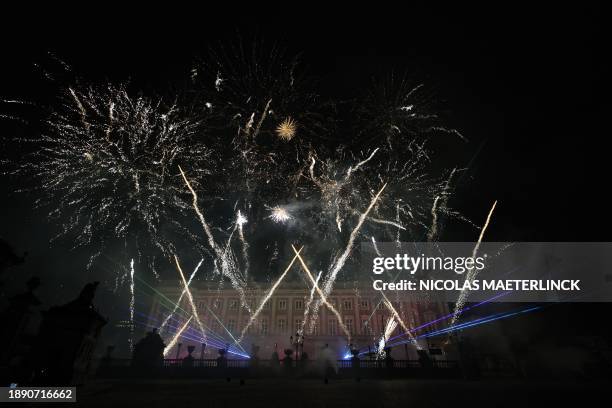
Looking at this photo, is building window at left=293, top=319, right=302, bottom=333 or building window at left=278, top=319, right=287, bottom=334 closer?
building window at left=278, top=319, right=287, bottom=334

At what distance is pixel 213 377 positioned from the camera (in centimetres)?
1802

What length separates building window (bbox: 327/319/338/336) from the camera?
4591 centimetres

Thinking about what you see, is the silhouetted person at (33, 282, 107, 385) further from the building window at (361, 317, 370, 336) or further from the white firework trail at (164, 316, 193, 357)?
the building window at (361, 317, 370, 336)

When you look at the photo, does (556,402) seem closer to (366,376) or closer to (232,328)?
(366,376)

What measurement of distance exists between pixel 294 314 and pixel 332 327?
627 cm

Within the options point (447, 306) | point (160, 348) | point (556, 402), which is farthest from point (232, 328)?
point (556, 402)

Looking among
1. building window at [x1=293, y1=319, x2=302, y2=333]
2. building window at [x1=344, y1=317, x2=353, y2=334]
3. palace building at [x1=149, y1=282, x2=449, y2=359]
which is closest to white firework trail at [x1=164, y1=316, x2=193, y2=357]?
palace building at [x1=149, y1=282, x2=449, y2=359]

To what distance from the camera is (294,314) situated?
48.3 metres

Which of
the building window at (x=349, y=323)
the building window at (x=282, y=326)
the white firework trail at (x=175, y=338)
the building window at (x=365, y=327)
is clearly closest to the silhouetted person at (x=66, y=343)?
the white firework trail at (x=175, y=338)

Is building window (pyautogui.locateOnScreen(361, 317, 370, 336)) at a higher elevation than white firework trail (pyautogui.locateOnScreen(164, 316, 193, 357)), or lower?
higher

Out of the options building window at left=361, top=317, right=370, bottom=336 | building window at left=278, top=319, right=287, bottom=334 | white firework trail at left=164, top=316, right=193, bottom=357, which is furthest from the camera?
building window at left=278, top=319, right=287, bottom=334

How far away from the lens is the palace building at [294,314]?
147 ft

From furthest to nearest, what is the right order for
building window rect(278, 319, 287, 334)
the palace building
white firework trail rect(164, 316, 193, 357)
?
building window rect(278, 319, 287, 334) < the palace building < white firework trail rect(164, 316, 193, 357)

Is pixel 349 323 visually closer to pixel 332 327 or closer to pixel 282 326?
pixel 332 327
